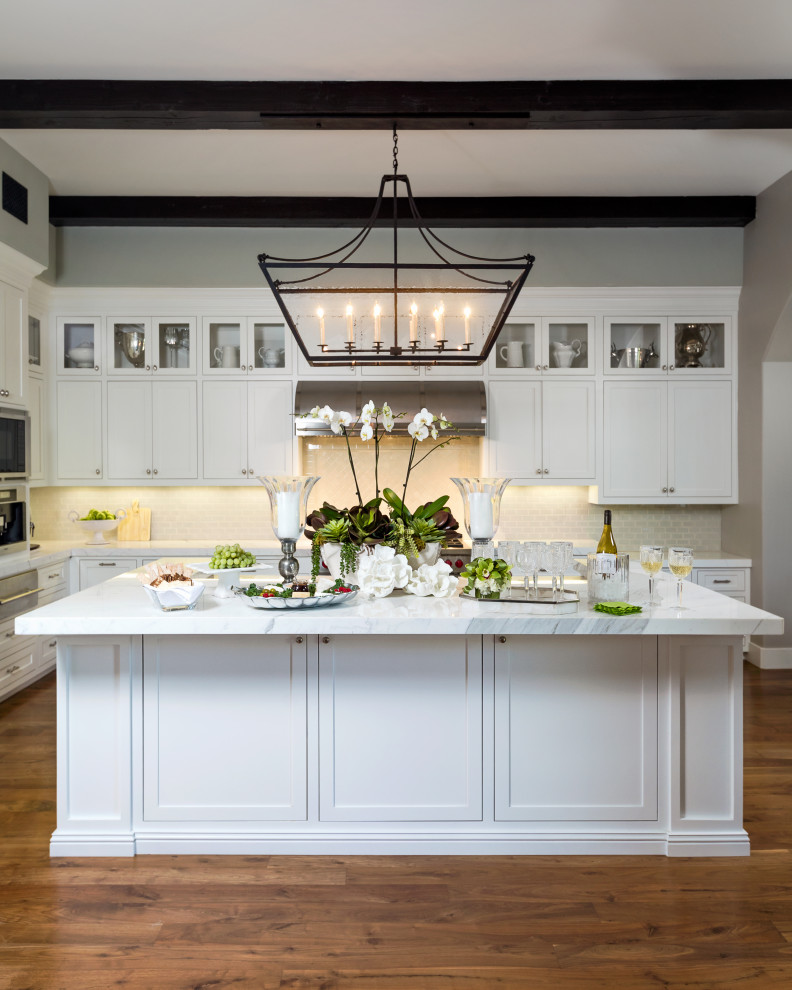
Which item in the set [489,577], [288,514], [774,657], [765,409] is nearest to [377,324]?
[288,514]

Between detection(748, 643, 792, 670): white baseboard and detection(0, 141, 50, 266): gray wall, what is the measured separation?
212 inches

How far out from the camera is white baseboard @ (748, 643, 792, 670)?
5293 mm

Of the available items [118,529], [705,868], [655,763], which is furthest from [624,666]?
[118,529]

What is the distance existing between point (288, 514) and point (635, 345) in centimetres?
357

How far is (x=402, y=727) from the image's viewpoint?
2.76 metres

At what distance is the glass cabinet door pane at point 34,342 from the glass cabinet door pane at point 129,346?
0.47m

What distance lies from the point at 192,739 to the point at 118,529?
340 centimetres

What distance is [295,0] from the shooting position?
9.91ft

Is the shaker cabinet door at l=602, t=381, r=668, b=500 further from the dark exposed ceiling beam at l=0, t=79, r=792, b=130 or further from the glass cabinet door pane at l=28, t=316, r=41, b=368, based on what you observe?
the glass cabinet door pane at l=28, t=316, r=41, b=368

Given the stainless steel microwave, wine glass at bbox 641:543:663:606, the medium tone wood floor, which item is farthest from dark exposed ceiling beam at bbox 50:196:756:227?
the medium tone wood floor

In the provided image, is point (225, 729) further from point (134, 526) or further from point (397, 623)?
point (134, 526)

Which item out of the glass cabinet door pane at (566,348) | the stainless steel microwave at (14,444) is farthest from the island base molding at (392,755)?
the glass cabinet door pane at (566,348)

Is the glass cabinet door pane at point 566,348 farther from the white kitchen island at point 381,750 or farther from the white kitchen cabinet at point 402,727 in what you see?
the white kitchen cabinet at point 402,727

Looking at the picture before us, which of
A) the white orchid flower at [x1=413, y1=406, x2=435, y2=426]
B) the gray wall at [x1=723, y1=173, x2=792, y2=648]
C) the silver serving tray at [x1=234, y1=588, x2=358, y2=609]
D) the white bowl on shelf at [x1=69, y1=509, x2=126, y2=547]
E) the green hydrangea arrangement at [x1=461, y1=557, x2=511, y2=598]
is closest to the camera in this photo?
the silver serving tray at [x1=234, y1=588, x2=358, y2=609]
